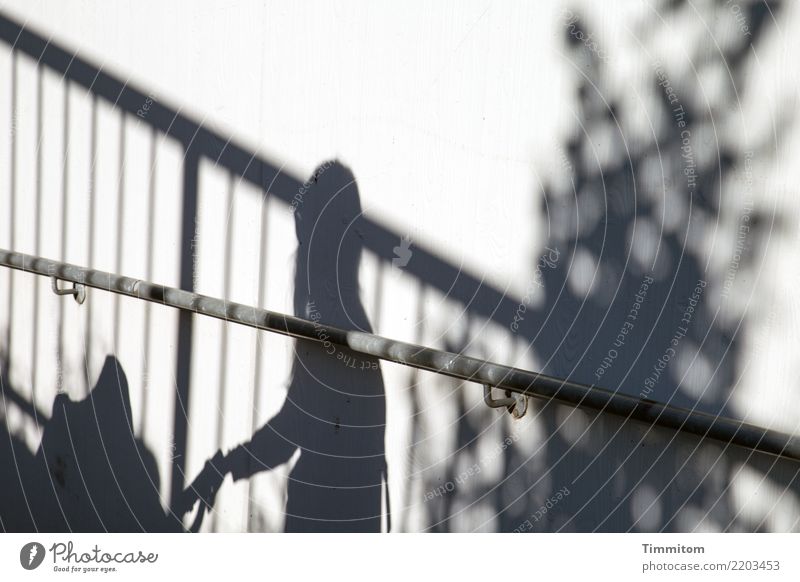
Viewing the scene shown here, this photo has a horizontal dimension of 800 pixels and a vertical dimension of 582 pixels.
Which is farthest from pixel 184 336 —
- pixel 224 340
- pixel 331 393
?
pixel 331 393

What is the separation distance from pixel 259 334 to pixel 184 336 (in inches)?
14.5

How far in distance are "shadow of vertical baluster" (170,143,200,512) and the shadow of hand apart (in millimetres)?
37

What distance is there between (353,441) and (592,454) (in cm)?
73

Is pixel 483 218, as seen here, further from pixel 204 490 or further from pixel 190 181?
pixel 204 490

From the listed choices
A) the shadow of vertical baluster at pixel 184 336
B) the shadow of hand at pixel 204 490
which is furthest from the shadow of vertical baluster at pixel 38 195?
the shadow of hand at pixel 204 490

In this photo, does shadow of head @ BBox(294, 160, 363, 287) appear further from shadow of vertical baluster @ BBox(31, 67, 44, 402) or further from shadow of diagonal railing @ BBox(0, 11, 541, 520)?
shadow of vertical baluster @ BBox(31, 67, 44, 402)

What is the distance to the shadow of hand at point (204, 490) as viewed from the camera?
10.3 feet

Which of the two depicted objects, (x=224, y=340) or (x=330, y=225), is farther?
(x=224, y=340)

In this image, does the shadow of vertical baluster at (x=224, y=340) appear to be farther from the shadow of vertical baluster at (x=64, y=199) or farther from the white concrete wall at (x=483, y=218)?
the shadow of vertical baluster at (x=64, y=199)

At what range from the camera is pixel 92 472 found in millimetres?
3662

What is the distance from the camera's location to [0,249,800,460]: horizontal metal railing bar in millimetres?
2102
